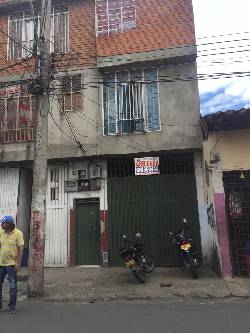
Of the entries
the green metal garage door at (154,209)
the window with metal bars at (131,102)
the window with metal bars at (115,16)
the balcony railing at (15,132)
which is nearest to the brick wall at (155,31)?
the window with metal bars at (115,16)

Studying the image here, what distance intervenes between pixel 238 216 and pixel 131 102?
5.38 m

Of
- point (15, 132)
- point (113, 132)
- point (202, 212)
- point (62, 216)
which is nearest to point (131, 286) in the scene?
point (202, 212)

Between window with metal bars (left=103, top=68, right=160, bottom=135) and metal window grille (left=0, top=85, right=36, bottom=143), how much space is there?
2.68 meters

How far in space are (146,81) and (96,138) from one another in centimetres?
246

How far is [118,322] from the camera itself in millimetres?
6180

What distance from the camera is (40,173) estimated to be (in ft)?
29.9

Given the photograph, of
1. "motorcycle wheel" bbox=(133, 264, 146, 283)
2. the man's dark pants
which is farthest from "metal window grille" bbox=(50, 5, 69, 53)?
the man's dark pants

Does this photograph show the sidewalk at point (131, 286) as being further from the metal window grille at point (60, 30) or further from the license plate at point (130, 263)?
the metal window grille at point (60, 30)

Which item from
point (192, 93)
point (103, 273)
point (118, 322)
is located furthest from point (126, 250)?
point (192, 93)

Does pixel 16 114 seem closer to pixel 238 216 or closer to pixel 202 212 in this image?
pixel 202 212

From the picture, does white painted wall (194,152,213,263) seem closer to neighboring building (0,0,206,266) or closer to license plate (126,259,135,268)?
neighboring building (0,0,206,266)

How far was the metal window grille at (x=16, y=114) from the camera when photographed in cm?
1362

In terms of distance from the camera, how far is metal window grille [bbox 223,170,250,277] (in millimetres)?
9562

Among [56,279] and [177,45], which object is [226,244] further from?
[177,45]
